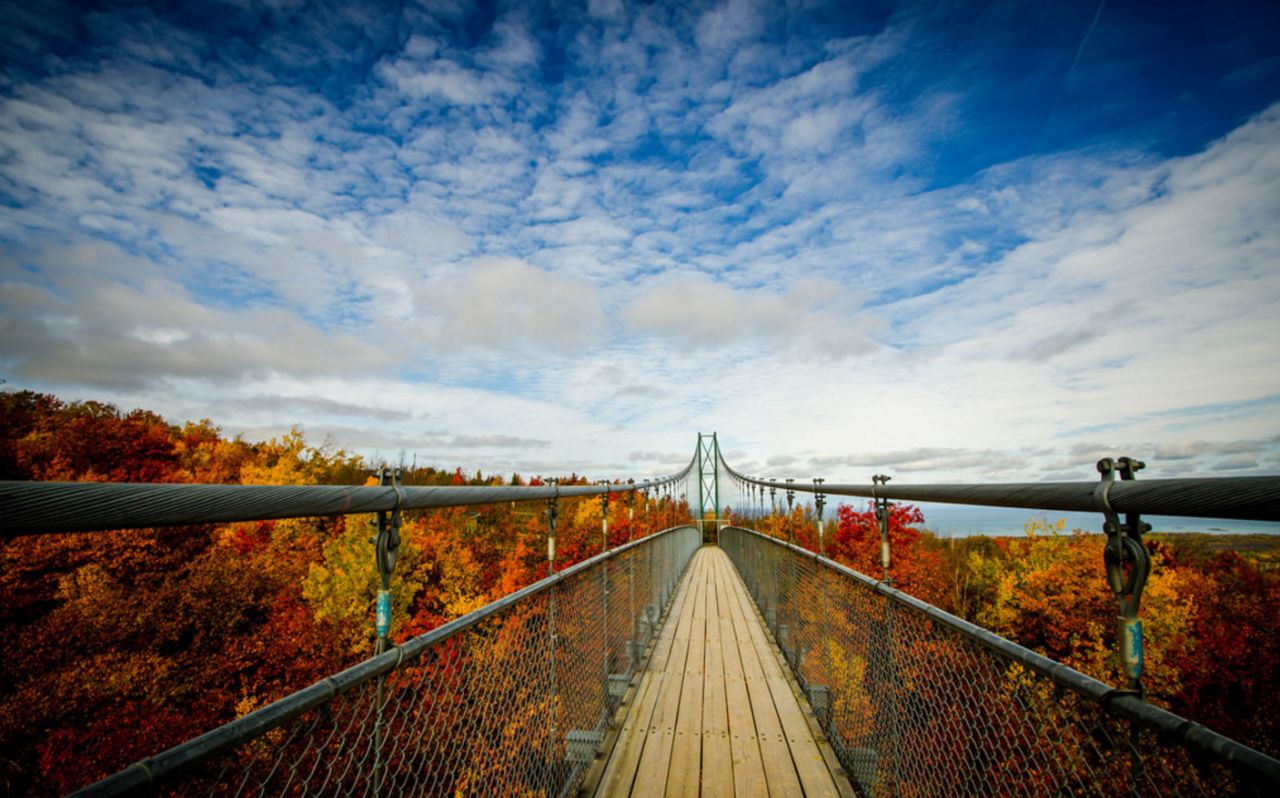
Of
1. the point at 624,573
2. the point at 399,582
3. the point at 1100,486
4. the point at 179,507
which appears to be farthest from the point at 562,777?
the point at 399,582

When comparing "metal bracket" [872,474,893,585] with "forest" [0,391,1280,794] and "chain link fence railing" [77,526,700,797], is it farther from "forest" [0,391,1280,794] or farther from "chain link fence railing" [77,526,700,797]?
"forest" [0,391,1280,794]

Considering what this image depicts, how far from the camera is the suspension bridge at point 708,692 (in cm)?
94

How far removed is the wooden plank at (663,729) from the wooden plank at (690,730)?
0.03m

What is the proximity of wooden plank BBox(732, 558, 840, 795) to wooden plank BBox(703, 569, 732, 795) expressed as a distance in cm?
37

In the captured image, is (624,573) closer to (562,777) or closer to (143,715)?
(562,777)

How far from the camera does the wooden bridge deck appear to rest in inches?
110

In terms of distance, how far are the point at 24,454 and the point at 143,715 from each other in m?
18.3

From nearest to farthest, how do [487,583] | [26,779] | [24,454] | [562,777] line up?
[562,777] → [26,779] → [24,454] → [487,583]

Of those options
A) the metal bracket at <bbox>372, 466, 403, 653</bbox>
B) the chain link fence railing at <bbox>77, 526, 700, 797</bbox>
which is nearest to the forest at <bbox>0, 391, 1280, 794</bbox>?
the chain link fence railing at <bbox>77, 526, 700, 797</bbox>

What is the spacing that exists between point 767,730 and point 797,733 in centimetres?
19

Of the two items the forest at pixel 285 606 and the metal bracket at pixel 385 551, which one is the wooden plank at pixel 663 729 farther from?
the forest at pixel 285 606

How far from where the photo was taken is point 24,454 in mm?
25391

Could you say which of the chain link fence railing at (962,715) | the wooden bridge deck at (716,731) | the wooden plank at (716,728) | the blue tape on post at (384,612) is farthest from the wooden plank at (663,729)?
the blue tape on post at (384,612)

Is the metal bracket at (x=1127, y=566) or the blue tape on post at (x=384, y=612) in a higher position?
the metal bracket at (x=1127, y=566)
